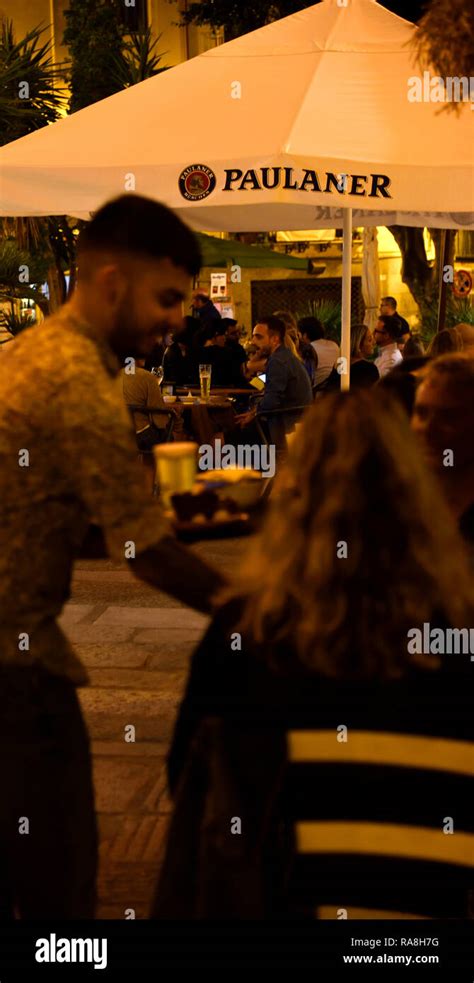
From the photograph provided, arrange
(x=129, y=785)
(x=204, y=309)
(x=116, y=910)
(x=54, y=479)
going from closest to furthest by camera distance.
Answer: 1. (x=54, y=479)
2. (x=116, y=910)
3. (x=129, y=785)
4. (x=204, y=309)

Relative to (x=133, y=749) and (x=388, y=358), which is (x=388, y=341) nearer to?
(x=388, y=358)

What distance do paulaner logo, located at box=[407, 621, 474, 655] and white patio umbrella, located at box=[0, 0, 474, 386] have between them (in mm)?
3784

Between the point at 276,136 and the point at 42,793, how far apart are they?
401cm

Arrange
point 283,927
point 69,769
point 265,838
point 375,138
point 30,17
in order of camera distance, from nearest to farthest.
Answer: point 265,838 < point 283,927 < point 69,769 < point 375,138 < point 30,17

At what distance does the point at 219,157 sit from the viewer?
5.62 metres

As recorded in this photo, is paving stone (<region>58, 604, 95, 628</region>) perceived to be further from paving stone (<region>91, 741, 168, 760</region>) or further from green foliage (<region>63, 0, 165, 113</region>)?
green foliage (<region>63, 0, 165, 113</region>)

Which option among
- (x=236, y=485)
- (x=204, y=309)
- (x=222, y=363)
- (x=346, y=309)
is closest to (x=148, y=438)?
(x=346, y=309)

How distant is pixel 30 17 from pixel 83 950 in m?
39.7

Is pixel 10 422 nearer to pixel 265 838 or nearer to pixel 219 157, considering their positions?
pixel 265 838

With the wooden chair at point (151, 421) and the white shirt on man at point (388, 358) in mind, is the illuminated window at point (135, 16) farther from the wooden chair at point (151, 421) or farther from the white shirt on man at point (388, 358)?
the wooden chair at point (151, 421)

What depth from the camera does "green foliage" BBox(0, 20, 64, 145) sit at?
12.4 meters

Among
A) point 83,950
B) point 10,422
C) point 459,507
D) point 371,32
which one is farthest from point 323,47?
point 83,950

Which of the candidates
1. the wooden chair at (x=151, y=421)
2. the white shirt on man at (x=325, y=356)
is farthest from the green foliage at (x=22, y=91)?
the wooden chair at (x=151, y=421)

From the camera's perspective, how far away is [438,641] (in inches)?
75.2
